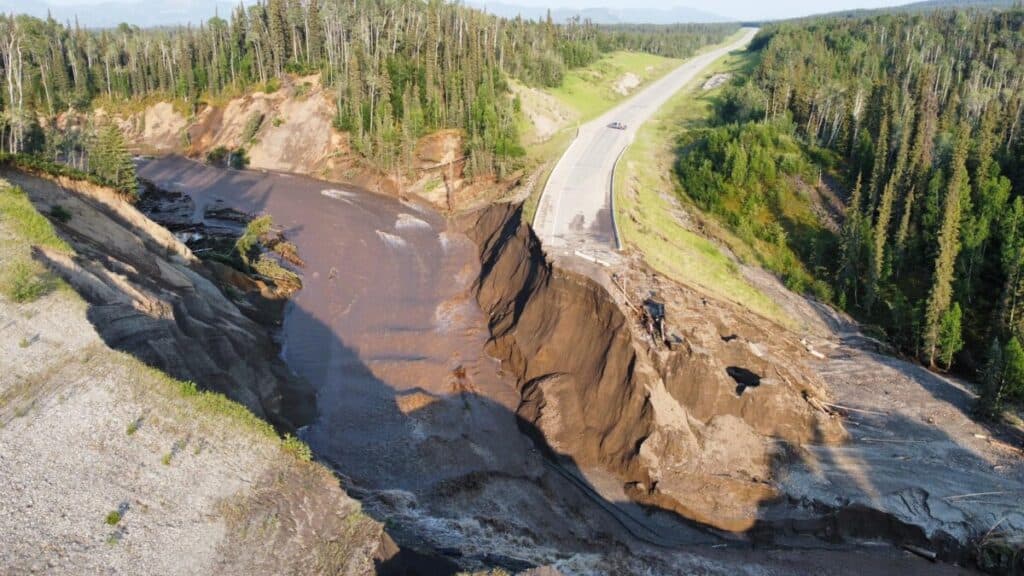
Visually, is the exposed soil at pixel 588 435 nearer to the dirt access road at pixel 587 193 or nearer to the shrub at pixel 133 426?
the dirt access road at pixel 587 193

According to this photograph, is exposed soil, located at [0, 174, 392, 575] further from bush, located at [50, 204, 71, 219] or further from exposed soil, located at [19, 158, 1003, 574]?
bush, located at [50, 204, 71, 219]

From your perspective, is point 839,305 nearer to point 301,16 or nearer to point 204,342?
point 204,342

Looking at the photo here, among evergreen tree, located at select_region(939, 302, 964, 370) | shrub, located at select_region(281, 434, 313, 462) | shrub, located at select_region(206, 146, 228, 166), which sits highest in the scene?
shrub, located at select_region(206, 146, 228, 166)

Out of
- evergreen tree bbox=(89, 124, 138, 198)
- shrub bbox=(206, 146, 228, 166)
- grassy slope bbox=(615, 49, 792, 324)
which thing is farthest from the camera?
shrub bbox=(206, 146, 228, 166)

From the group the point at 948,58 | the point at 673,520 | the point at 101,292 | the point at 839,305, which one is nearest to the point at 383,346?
the point at 101,292

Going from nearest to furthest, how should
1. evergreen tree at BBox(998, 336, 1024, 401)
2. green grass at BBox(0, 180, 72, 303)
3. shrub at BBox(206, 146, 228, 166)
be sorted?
1. green grass at BBox(0, 180, 72, 303)
2. evergreen tree at BBox(998, 336, 1024, 401)
3. shrub at BBox(206, 146, 228, 166)

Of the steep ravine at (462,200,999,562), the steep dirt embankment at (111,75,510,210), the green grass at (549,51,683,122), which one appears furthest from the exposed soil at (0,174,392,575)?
the green grass at (549,51,683,122)

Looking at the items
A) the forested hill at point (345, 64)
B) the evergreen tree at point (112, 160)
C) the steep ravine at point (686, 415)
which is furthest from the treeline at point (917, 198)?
the evergreen tree at point (112, 160)

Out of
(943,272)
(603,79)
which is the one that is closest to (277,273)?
(943,272)
